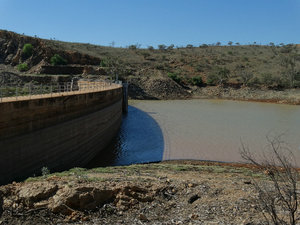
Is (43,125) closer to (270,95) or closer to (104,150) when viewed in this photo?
(104,150)

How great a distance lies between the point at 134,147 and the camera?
685 inches

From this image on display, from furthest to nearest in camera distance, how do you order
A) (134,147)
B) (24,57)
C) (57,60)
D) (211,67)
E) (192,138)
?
(211,67) → (24,57) → (57,60) → (192,138) → (134,147)

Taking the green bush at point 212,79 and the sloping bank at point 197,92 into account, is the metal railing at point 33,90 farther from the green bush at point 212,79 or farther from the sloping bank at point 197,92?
the green bush at point 212,79

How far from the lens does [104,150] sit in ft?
56.1

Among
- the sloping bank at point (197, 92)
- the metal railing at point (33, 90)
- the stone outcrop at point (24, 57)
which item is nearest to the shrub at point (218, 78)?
the sloping bank at point (197, 92)

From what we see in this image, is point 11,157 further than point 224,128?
No

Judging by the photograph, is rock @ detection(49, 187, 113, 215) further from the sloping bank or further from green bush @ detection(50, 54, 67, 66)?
green bush @ detection(50, 54, 67, 66)

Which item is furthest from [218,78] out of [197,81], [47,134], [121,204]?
[121,204]

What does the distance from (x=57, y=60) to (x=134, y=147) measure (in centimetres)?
4013

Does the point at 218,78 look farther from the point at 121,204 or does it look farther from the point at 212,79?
the point at 121,204

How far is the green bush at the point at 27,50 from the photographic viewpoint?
52.1 meters

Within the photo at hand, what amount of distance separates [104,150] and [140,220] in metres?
11.2

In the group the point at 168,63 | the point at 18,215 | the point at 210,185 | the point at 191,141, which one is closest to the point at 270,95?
the point at 168,63

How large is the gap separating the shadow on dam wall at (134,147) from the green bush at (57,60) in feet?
106
